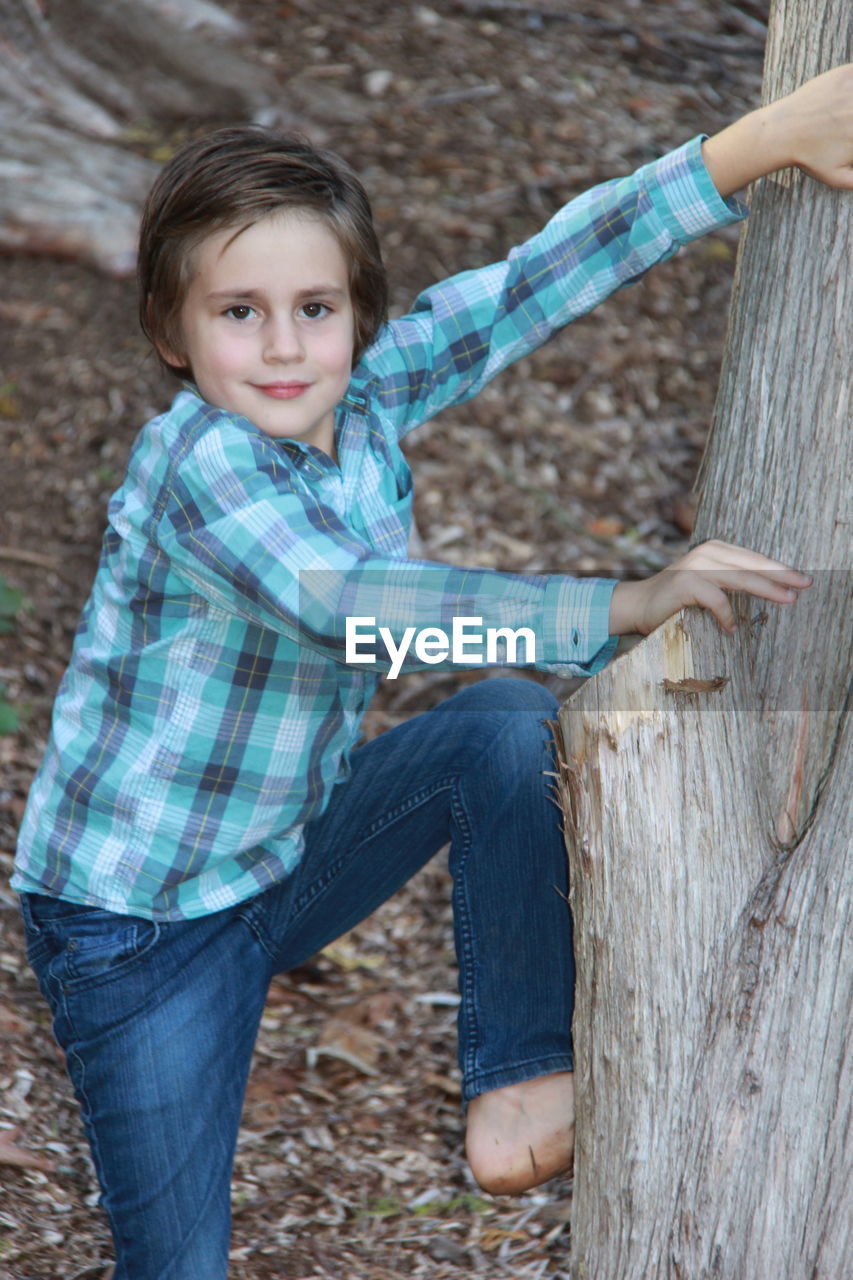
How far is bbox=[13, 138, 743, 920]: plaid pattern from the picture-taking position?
1.90 meters

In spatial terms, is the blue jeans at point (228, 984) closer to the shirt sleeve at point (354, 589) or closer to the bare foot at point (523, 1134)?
the bare foot at point (523, 1134)

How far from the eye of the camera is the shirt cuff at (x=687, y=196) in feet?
7.24

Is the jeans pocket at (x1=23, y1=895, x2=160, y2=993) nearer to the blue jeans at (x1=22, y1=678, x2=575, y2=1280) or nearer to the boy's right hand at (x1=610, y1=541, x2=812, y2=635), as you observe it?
the blue jeans at (x1=22, y1=678, x2=575, y2=1280)

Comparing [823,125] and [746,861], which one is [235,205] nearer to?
[823,125]

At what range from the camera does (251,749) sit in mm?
2209

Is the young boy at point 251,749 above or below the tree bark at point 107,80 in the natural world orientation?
below

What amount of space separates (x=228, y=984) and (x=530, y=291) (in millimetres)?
1330

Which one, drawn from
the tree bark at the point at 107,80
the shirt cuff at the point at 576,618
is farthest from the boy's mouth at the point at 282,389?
the tree bark at the point at 107,80

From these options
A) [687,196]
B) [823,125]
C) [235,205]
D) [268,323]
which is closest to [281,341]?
[268,323]

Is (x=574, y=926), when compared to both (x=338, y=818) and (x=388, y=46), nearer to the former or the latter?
(x=338, y=818)

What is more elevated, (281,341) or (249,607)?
(281,341)

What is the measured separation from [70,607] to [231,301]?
222 centimetres

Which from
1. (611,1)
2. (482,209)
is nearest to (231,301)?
(482,209)

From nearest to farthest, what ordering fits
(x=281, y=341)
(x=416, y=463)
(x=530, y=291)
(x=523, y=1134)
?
(x=281, y=341) → (x=523, y=1134) → (x=530, y=291) → (x=416, y=463)
